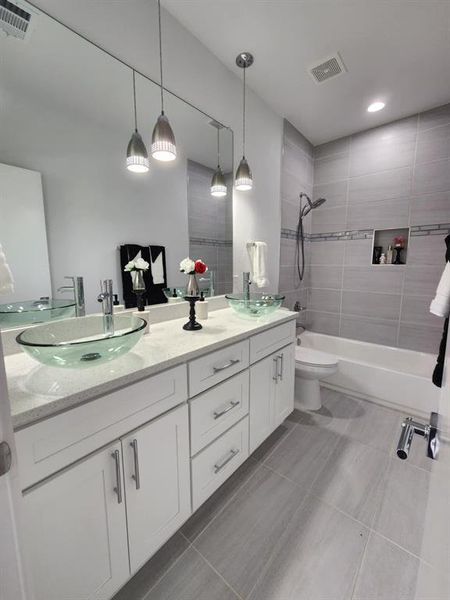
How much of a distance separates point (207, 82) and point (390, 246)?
2.25 meters

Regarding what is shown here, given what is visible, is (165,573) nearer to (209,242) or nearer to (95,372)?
(95,372)

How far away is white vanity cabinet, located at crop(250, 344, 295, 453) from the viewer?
1435 mm

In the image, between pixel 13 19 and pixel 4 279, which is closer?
pixel 4 279

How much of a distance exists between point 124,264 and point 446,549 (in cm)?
143

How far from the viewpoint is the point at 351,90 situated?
6.61 ft

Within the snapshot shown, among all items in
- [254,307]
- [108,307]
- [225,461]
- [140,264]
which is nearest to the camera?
[108,307]

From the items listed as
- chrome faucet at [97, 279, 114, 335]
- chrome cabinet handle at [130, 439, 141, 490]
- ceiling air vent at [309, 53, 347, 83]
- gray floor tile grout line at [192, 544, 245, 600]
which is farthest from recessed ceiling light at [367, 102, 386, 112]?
gray floor tile grout line at [192, 544, 245, 600]

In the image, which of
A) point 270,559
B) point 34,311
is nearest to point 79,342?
point 34,311

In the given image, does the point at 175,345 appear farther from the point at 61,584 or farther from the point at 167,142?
the point at 167,142

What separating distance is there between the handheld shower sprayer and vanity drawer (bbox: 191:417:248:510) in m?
1.98

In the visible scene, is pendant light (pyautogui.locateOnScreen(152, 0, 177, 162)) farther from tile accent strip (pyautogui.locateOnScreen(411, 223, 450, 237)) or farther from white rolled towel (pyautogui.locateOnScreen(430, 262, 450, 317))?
tile accent strip (pyautogui.locateOnScreen(411, 223, 450, 237))

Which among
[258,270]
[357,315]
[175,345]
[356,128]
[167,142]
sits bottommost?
[357,315]

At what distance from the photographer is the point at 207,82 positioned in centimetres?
168

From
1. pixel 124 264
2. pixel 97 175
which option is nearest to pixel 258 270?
pixel 124 264
